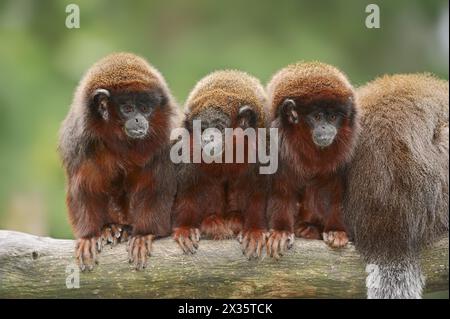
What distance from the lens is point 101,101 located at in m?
5.39

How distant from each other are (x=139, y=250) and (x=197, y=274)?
1.41 feet

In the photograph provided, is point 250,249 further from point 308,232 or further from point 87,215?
point 87,215

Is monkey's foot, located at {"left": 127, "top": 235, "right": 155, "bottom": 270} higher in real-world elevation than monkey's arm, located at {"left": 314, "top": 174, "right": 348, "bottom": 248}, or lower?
lower

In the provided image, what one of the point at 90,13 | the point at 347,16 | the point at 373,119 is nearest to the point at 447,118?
the point at 373,119

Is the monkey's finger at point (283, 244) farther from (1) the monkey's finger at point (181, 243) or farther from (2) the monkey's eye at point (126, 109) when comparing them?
(2) the monkey's eye at point (126, 109)

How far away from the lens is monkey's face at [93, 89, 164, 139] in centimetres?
534

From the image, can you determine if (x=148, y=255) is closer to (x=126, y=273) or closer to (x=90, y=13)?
(x=126, y=273)

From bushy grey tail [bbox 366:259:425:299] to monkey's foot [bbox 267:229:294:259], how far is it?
1.84ft

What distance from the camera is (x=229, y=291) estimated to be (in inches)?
214

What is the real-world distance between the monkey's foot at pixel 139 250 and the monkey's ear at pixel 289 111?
1.25m

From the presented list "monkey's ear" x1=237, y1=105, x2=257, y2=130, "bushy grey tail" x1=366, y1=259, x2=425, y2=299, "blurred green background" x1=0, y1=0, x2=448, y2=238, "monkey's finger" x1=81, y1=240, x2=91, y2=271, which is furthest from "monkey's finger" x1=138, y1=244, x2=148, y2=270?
"blurred green background" x1=0, y1=0, x2=448, y2=238

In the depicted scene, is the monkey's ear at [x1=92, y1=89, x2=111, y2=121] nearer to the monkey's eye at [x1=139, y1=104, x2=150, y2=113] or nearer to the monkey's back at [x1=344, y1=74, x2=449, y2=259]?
the monkey's eye at [x1=139, y1=104, x2=150, y2=113]

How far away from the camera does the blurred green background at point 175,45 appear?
9484mm

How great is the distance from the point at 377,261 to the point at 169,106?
5.86ft
